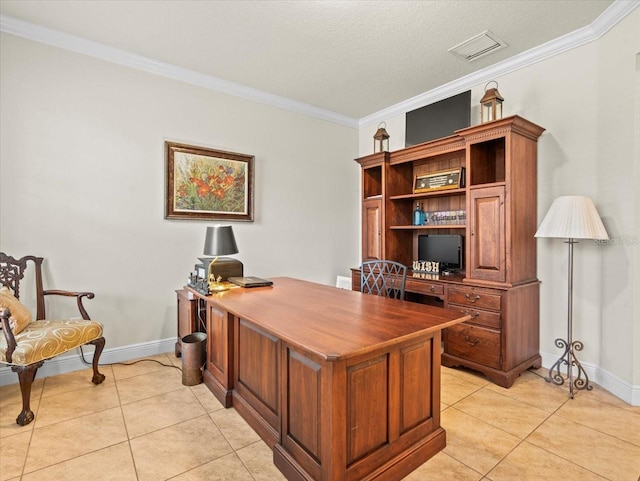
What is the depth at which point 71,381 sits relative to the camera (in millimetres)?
2732

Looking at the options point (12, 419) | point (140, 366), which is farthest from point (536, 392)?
point (12, 419)

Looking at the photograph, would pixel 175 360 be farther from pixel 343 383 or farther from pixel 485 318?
pixel 485 318

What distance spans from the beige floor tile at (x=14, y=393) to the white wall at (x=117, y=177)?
57 cm

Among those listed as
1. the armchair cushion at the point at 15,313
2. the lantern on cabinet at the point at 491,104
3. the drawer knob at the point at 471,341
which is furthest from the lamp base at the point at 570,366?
the armchair cushion at the point at 15,313

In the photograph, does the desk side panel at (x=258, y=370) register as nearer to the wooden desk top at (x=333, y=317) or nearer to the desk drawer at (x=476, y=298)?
the wooden desk top at (x=333, y=317)

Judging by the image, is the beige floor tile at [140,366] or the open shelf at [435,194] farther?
the open shelf at [435,194]

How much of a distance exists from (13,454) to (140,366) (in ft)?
3.98

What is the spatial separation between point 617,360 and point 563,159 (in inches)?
64.5

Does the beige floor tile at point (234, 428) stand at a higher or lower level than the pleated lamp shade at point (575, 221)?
lower

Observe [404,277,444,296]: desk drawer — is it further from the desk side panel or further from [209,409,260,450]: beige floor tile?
[209,409,260,450]: beige floor tile

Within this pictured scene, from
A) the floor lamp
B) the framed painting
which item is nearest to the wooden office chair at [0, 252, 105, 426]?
the framed painting

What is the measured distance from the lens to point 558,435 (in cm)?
200

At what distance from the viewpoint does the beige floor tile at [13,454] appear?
1.69 m

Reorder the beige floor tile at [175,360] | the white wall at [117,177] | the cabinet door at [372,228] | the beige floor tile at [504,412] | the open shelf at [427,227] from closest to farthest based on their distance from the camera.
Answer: the beige floor tile at [504,412] < the white wall at [117,177] < the beige floor tile at [175,360] < the open shelf at [427,227] < the cabinet door at [372,228]
